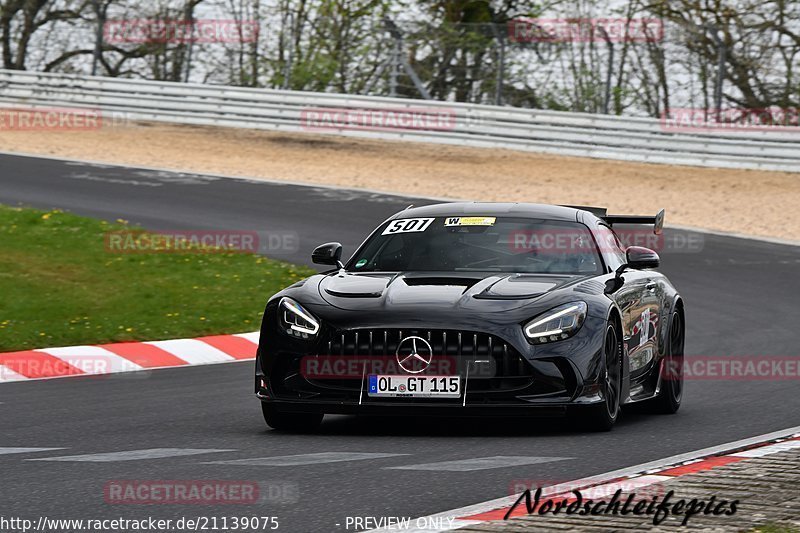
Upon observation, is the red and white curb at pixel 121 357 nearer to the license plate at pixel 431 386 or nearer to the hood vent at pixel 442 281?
the hood vent at pixel 442 281

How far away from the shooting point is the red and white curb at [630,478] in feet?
17.8

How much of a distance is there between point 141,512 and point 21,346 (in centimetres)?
663

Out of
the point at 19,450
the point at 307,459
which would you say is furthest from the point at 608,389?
the point at 19,450

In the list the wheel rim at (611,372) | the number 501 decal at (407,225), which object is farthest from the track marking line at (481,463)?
the number 501 decal at (407,225)

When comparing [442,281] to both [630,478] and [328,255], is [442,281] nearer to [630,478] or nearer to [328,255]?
[328,255]

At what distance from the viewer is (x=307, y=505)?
581 cm

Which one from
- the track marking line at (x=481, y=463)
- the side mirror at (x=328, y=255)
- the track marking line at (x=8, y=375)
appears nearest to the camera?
the track marking line at (x=481, y=463)

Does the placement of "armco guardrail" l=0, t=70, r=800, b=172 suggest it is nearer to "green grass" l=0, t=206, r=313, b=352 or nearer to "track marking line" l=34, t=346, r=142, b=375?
"green grass" l=0, t=206, r=313, b=352

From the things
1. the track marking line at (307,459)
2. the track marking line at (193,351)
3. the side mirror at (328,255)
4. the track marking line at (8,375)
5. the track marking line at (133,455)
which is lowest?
the track marking line at (193,351)

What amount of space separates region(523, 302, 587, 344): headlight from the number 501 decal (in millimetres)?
1556

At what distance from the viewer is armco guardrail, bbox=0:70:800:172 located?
26.8 metres

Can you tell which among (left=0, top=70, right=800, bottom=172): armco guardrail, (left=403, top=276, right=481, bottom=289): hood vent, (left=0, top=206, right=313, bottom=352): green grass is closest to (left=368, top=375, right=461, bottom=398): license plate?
(left=403, top=276, right=481, bottom=289): hood vent

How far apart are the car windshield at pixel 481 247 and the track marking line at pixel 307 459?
6.37ft

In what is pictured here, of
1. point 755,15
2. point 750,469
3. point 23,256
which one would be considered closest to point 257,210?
point 23,256
